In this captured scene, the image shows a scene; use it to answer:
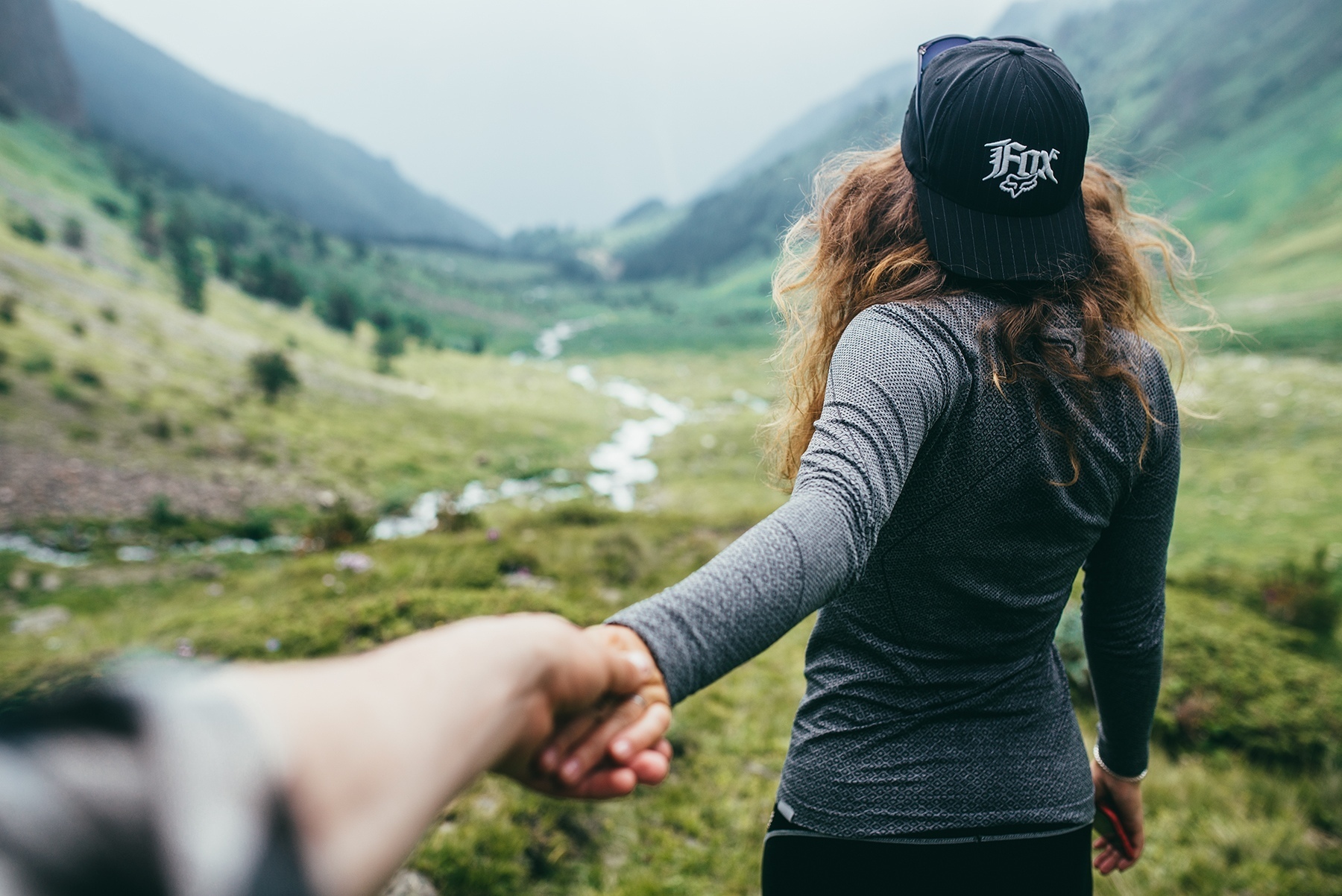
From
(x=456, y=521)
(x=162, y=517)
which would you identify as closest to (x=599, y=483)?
(x=162, y=517)

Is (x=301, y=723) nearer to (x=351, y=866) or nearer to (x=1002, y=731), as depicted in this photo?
(x=351, y=866)

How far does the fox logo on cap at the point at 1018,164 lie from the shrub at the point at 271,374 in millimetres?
37588

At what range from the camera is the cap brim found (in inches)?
63.1

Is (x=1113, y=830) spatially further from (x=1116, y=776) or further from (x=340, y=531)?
(x=340, y=531)

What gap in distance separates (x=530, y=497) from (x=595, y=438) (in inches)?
544

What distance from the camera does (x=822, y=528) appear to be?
1343mm

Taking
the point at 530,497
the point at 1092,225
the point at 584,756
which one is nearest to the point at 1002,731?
the point at 584,756

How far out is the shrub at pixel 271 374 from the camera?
32.9 metres

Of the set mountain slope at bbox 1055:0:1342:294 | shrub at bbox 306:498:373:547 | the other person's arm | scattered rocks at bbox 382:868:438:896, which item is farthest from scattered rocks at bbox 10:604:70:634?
mountain slope at bbox 1055:0:1342:294

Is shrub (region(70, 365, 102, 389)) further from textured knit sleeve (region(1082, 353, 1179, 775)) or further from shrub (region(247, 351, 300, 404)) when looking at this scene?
textured knit sleeve (region(1082, 353, 1179, 775))

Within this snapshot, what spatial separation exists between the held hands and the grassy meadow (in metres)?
0.69

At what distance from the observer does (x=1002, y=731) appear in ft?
5.65

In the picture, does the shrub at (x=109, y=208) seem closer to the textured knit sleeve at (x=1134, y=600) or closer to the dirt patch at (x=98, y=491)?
the dirt patch at (x=98, y=491)

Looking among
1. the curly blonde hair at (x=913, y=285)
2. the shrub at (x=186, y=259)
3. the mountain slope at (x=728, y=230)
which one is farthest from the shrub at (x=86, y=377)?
the mountain slope at (x=728, y=230)
